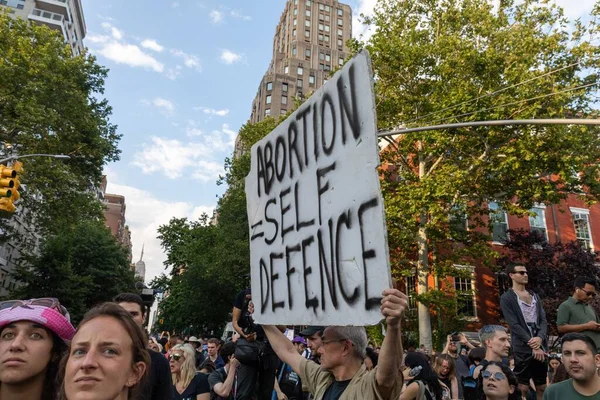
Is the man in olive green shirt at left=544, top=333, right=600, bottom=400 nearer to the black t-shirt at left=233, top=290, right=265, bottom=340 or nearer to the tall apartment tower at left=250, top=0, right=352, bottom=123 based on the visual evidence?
the black t-shirt at left=233, top=290, right=265, bottom=340

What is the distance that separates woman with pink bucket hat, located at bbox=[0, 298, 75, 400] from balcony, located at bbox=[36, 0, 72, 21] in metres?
53.2

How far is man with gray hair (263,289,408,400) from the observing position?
195 cm

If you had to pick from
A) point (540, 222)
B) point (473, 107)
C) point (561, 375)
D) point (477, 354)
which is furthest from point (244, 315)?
point (540, 222)

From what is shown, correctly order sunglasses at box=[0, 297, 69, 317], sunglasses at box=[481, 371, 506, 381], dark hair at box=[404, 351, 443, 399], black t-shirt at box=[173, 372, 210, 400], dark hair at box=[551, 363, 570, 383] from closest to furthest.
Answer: sunglasses at box=[0, 297, 69, 317] → sunglasses at box=[481, 371, 506, 381] → dark hair at box=[404, 351, 443, 399] → dark hair at box=[551, 363, 570, 383] → black t-shirt at box=[173, 372, 210, 400]

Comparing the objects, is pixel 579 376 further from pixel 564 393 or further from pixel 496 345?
pixel 496 345

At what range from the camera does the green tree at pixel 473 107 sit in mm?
17266

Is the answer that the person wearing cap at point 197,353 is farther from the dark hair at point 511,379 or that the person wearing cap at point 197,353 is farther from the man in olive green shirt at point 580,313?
the man in olive green shirt at point 580,313

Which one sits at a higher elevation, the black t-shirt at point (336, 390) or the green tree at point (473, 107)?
the green tree at point (473, 107)

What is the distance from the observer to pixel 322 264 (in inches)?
97.3

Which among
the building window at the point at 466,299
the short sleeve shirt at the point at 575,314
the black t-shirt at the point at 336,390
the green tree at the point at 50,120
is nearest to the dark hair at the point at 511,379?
the short sleeve shirt at the point at 575,314

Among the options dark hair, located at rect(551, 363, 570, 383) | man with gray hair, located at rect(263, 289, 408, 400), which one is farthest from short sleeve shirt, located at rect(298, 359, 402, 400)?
dark hair, located at rect(551, 363, 570, 383)

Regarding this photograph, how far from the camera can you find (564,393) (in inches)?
135

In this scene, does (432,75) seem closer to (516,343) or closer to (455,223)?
(455,223)

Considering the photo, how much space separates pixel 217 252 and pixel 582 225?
24818 millimetres
